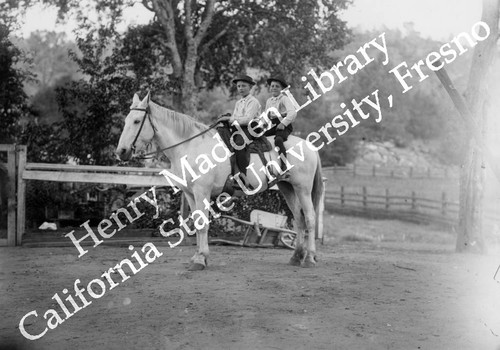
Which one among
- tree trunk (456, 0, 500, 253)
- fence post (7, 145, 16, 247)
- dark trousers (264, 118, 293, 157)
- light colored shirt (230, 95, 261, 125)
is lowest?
tree trunk (456, 0, 500, 253)

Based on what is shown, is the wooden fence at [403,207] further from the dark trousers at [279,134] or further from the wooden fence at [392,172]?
the dark trousers at [279,134]

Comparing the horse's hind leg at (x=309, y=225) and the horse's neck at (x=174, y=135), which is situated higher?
the horse's neck at (x=174, y=135)

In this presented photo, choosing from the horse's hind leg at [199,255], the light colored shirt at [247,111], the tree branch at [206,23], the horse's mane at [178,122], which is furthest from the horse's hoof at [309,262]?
the tree branch at [206,23]

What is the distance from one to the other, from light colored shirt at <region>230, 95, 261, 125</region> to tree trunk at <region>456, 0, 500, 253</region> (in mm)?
5446

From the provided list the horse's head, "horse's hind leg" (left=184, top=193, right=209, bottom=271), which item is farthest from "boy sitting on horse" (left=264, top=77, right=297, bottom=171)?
the horse's head

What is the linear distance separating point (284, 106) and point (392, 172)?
34991 mm

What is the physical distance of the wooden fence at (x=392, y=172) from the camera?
42.8m

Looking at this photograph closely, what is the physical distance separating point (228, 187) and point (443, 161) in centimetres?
→ 4312

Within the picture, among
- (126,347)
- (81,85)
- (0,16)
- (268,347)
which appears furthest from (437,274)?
Answer: (0,16)

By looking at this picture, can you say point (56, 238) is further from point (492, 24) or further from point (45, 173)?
point (492, 24)

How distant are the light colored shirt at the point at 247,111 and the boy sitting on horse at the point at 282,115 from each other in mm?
388

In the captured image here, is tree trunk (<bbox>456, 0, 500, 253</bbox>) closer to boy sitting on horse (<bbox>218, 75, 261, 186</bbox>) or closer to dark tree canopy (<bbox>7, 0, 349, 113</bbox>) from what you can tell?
boy sitting on horse (<bbox>218, 75, 261, 186</bbox>)

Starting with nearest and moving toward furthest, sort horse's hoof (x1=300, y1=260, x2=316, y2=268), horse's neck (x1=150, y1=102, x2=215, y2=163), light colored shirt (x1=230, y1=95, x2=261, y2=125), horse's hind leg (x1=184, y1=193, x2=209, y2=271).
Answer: horse's hind leg (x1=184, y1=193, x2=209, y2=271) → horse's neck (x1=150, y1=102, x2=215, y2=163) → light colored shirt (x1=230, y1=95, x2=261, y2=125) → horse's hoof (x1=300, y1=260, x2=316, y2=268)

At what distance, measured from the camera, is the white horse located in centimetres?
887
